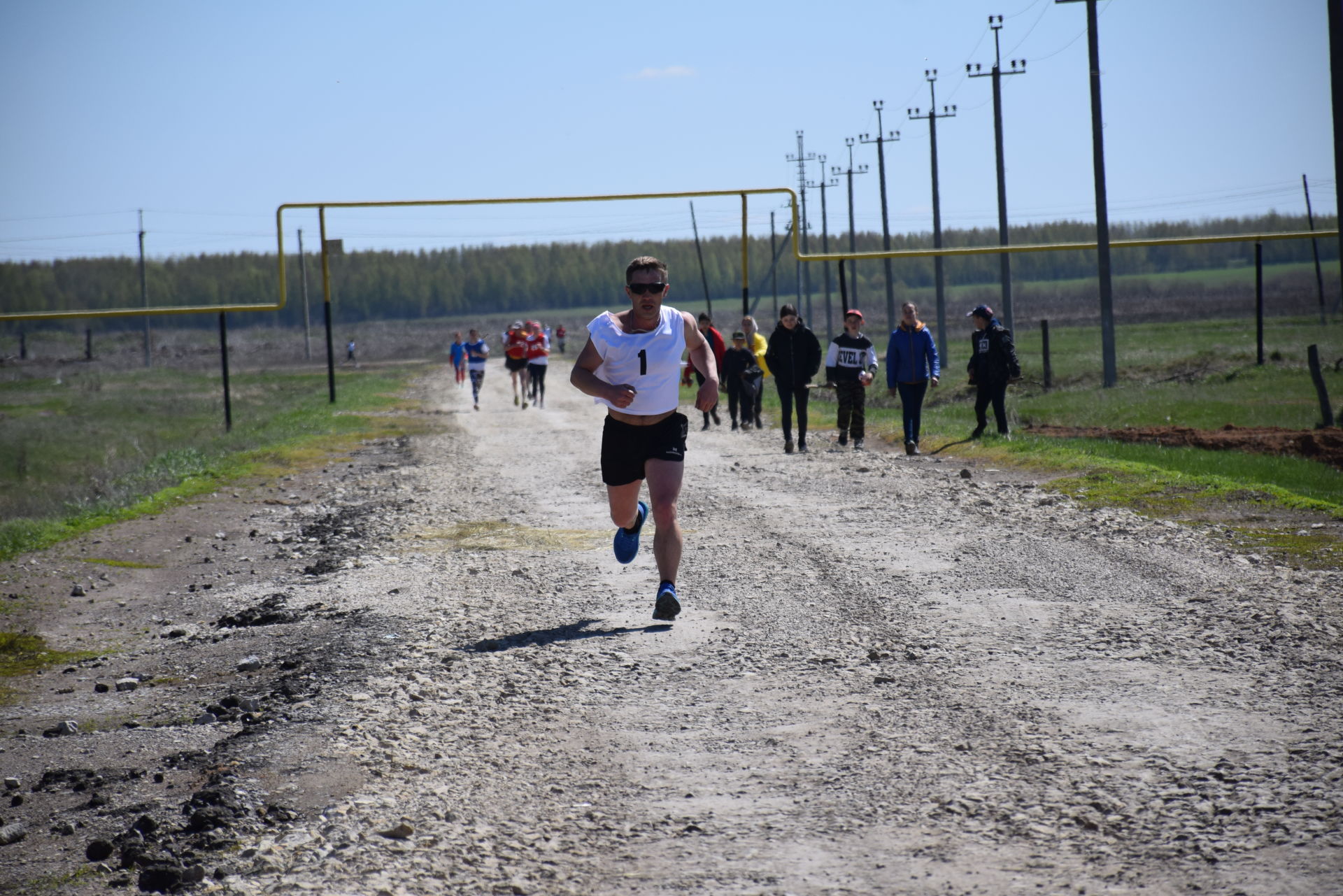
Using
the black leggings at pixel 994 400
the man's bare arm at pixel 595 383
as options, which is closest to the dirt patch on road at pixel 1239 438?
the black leggings at pixel 994 400

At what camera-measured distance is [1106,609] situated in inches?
270

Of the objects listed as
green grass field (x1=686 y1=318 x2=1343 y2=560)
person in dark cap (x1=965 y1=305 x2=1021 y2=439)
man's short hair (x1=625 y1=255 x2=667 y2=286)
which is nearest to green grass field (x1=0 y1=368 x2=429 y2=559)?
man's short hair (x1=625 y1=255 x2=667 y2=286)

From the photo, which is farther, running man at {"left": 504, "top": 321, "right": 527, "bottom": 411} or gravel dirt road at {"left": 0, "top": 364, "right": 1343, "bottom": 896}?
running man at {"left": 504, "top": 321, "right": 527, "bottom": 411}

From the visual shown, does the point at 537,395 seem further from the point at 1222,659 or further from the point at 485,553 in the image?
the point at 1222,659

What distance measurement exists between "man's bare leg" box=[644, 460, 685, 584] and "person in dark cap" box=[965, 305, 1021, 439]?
10494mm

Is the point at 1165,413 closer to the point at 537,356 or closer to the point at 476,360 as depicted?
the point at 537,356

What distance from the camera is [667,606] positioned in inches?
268

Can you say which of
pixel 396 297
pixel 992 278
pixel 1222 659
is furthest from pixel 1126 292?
pixel 1222 659

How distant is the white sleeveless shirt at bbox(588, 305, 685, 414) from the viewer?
22.6 ft

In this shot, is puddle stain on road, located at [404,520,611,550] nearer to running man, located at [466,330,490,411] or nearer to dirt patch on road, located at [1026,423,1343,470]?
dirt patch on road, located at [1026,423,1343,470]

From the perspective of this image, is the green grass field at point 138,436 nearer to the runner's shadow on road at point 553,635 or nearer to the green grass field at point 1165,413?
the runner's shadow on road at point 553,635

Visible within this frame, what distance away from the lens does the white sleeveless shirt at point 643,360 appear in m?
6.88

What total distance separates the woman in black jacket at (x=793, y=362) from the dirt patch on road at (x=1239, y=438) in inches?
144

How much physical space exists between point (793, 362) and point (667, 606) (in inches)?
423
